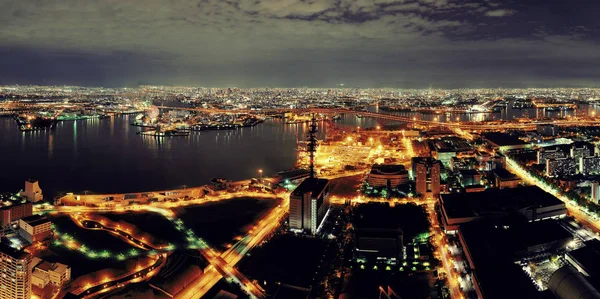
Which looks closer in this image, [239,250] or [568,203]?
[239,250]

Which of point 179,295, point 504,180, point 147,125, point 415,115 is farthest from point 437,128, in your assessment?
point 179,295

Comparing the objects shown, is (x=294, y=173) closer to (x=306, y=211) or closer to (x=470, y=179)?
(x=306, y=211)

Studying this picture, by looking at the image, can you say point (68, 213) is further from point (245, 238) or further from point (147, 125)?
point (147, 125)

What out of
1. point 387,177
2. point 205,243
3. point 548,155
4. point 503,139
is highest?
point 503,139

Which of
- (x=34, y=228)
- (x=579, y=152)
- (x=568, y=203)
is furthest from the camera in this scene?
(x=579, y=152)

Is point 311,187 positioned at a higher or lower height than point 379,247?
higher

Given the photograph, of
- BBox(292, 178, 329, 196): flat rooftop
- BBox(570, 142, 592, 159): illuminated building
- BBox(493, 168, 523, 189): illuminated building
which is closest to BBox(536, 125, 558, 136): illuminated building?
BBox(570, 142, 592, 159): illuminated building

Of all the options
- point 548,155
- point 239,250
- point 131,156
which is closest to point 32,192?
point 131,156
